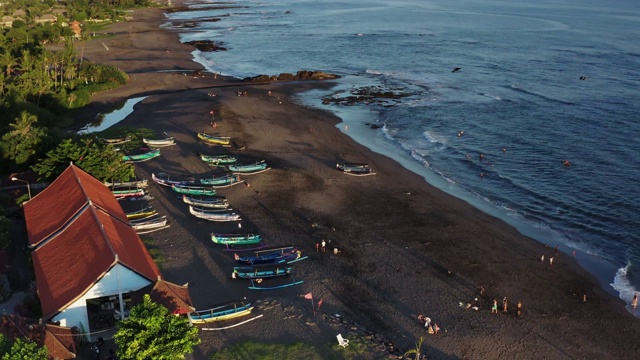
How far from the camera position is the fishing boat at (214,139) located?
56438 mm

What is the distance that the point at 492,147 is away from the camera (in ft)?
192

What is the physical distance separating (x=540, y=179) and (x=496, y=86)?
37.8 m

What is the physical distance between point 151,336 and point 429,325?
14.8m

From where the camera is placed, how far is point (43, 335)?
79.9 ft

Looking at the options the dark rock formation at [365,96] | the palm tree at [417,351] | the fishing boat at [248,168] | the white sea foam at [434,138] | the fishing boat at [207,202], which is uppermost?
the dark rock formation at [365,96]

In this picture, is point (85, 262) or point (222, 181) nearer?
point (85, 262)

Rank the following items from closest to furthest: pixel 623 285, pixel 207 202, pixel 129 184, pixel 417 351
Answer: pixel 417 351 → pixel 623 285 → pixel 207 202 → pixel 129 184

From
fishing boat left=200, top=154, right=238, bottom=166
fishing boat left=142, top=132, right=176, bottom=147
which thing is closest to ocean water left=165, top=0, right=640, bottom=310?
Answer: fishing boat left=200, top=154, right=238, bottom=166

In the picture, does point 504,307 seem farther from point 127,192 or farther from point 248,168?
point 127,192

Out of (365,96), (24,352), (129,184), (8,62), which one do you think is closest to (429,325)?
(24,352)

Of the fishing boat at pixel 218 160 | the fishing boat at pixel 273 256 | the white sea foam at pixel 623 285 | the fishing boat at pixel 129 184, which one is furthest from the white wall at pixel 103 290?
the white sea foam at pixel 623 285

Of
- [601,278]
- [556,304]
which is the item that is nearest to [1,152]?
[556,304]

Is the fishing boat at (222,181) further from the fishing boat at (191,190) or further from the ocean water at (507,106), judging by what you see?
the ocean water at (507,106)

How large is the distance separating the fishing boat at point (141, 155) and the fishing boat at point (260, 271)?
22.3m
